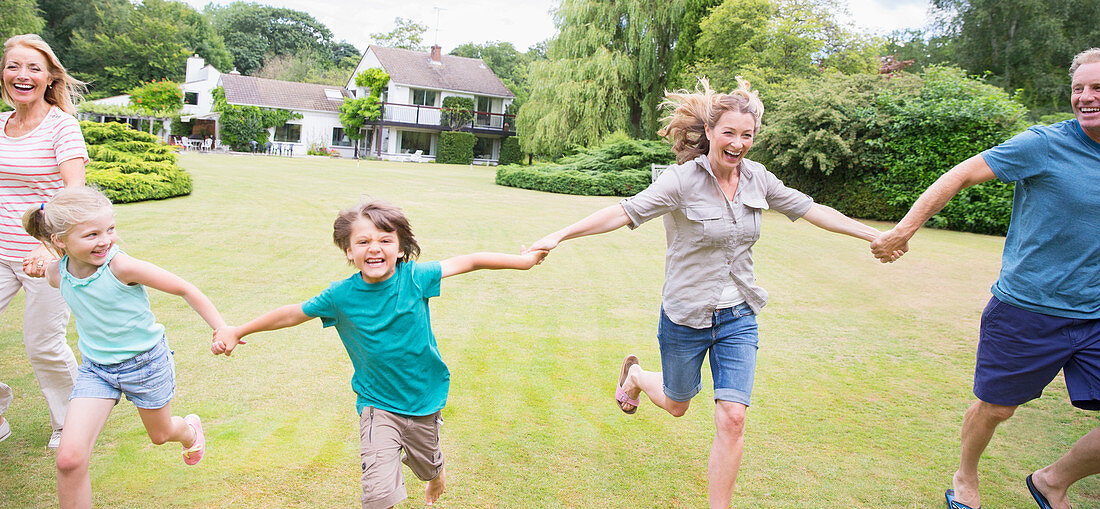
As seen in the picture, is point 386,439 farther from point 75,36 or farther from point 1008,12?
point 75,36

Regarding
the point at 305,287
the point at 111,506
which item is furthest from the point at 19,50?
the point at 305,287

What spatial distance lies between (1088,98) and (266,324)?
388 cm

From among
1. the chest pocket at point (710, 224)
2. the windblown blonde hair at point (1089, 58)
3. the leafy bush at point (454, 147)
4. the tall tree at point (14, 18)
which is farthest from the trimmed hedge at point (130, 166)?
the leafy bush at point (454, 147)

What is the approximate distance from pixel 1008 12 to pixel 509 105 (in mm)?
29975

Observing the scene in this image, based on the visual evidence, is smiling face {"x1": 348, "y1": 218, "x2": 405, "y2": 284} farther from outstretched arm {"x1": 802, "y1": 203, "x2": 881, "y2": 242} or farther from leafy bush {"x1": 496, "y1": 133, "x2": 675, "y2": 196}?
leafy bush {"x1": 496, "y1": 133, "x2": 675, "y2": 196}

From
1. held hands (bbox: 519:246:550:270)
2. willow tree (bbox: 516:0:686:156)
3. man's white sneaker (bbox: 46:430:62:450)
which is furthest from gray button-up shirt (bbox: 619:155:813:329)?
willow tree (bbox: 516:0:686:156)

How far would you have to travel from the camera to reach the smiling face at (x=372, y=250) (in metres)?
3.06

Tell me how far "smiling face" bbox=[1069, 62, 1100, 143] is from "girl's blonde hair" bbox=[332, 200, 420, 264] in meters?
3.14

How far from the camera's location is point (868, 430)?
199 inches

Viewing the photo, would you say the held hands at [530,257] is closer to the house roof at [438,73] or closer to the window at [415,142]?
the house roof at [438,73]

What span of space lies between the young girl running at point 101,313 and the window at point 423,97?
1834 inches

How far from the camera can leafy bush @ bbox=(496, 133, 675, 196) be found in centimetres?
2470

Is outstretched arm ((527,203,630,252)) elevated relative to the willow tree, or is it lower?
lower

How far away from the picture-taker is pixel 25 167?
12.6 feet
